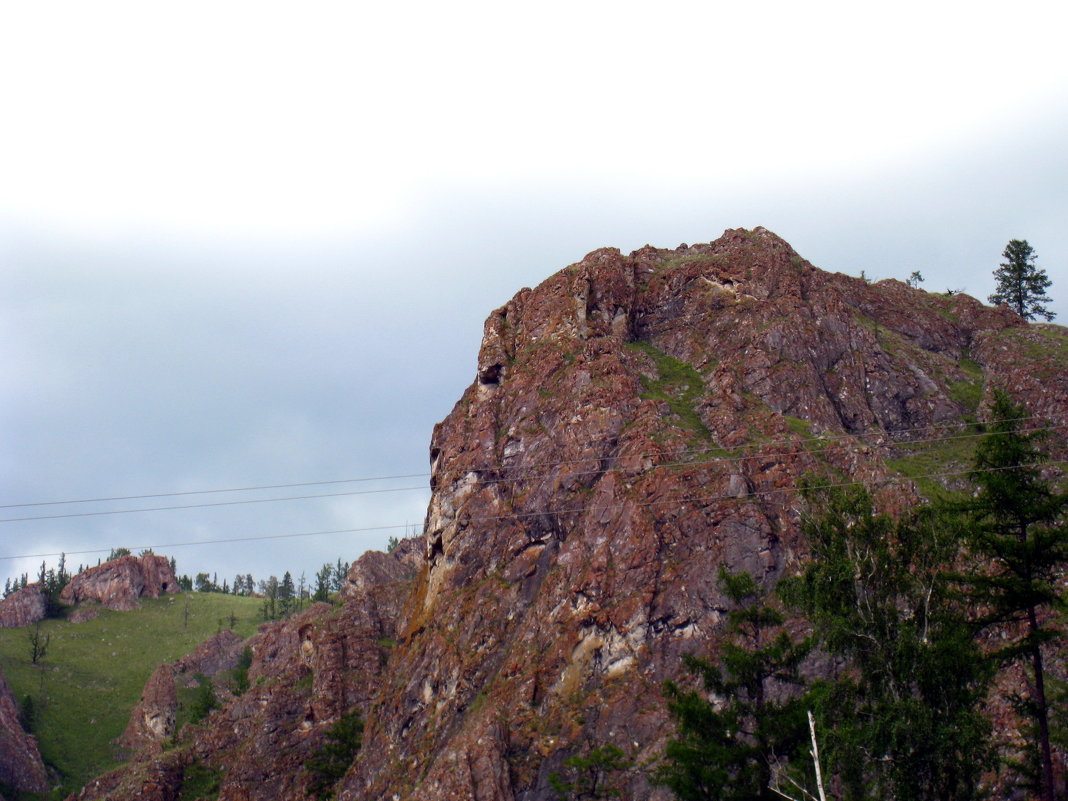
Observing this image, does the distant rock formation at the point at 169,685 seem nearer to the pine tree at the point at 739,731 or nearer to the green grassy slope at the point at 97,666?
the green grassy slope at the point at 97,666

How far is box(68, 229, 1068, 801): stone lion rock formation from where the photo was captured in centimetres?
5591

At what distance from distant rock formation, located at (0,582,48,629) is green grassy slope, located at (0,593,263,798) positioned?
3.16m

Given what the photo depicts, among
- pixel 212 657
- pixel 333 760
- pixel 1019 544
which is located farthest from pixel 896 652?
pixel 212 657

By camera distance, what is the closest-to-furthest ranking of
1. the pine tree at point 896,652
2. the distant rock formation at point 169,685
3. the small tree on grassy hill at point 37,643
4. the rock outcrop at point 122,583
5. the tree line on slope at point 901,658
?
1. the pine tree at point 896,652
2. the tree line on slope at point 901,658
3. the distant rock formation at point 169,685
4. the small tree on grassy hill at point 37,643
5. the rock outcrop at point 122,583

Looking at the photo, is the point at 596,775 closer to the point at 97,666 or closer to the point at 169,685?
the point at 169,685

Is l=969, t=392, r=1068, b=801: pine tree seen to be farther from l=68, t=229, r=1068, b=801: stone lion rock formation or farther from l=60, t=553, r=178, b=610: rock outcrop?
l=60, t=553, r=178, b=610: rock outcrop

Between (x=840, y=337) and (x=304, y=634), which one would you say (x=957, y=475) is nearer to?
(x=840, y=337)

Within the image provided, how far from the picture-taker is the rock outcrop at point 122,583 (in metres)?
167

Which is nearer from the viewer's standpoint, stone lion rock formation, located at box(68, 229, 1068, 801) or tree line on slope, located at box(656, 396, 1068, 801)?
tree line on slope, located at box(656, 396, 1068, 801)

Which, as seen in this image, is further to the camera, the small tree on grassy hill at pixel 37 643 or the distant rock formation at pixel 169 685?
the small tree on grassy hill at pixel 37 643

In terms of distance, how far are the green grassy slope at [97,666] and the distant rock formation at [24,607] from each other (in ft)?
10.4

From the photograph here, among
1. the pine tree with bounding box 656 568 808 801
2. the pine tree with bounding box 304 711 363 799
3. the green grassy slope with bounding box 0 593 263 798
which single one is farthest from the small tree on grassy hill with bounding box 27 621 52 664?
the pine tree with bounding box 656 568 808 801

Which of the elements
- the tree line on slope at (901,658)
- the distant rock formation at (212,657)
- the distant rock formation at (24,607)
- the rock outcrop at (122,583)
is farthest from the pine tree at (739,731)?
the rock outcrop at (122,583)

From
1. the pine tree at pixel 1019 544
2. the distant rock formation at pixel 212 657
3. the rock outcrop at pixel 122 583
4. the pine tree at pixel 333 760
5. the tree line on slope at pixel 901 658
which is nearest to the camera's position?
the tree line on slope at pixel 901 658
